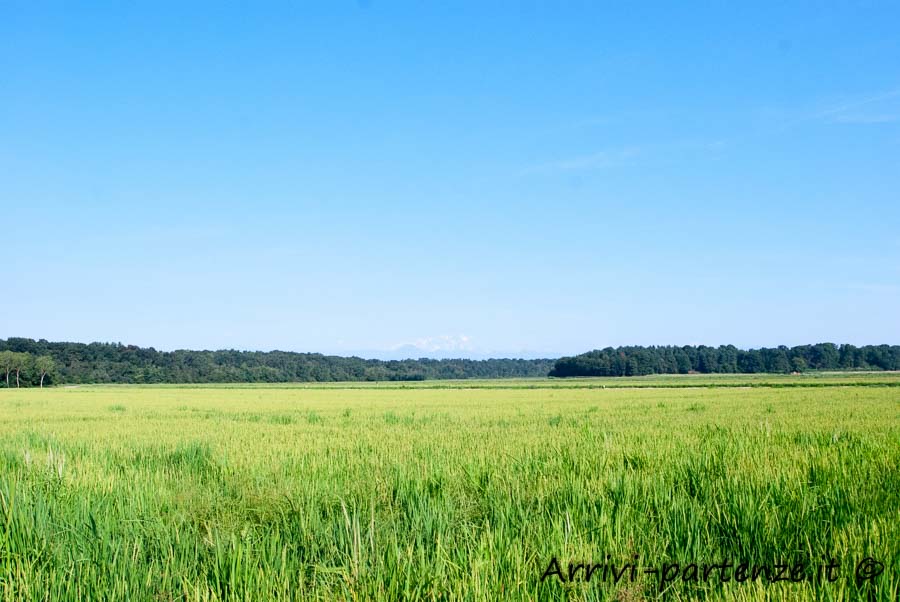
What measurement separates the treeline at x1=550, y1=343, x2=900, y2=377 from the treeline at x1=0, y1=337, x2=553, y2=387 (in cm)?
4299

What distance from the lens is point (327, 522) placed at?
497 centimetres

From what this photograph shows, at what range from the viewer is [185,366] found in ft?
486

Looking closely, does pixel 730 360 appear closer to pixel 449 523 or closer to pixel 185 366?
pixel 185 366

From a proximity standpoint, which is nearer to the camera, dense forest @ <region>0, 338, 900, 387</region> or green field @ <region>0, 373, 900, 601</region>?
green field @ <region>0, 373, 900, 601</region>

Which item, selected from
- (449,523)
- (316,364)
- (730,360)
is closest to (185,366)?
(316,364)

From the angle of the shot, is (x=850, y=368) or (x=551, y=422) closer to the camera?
(x=551, y=422)

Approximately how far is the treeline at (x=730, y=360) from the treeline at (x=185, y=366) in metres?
43.0

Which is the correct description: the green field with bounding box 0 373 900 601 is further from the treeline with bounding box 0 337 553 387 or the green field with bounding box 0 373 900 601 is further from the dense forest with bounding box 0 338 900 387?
the treeline with bounding box 0 337 553 387

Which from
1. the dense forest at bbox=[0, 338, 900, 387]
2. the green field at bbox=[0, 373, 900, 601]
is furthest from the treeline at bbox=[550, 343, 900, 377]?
the green field at bbox=[0, 373, 900, 601]

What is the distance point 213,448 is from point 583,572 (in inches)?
319

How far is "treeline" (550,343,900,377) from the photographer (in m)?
167

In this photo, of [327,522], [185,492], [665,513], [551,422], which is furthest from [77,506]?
[551,422]

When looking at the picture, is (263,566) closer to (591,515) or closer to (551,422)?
(591,515)

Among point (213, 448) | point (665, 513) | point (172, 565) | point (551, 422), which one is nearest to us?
point (172, 565)
